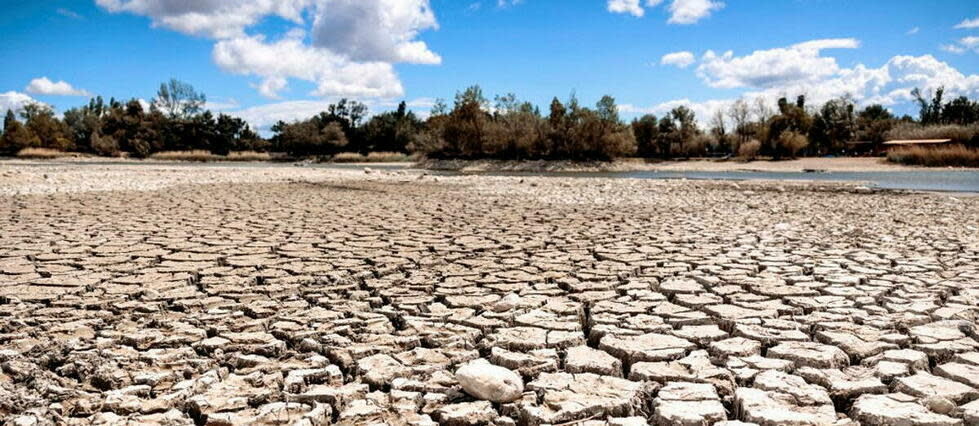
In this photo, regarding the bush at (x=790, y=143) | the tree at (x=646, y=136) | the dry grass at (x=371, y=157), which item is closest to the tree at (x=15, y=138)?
the dry grass at (x=371, y=157)

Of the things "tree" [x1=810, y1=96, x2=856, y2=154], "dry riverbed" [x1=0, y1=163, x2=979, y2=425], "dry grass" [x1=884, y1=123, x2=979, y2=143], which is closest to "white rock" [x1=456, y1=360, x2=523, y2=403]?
"dry riverbed" [x1=0, y1=163, x2=979, y2=425]

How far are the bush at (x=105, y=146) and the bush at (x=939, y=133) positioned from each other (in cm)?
6565

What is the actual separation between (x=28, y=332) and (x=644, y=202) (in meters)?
9.74

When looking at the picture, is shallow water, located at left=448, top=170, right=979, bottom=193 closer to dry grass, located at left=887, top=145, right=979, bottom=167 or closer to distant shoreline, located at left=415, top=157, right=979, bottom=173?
dry grass, located at left=887, top=145, right=979, bottom=167

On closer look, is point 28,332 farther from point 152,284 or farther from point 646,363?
point 646,363

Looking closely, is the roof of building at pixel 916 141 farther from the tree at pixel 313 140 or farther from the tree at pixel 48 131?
the tree at pixel 48 131

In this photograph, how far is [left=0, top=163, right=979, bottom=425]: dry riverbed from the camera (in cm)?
226

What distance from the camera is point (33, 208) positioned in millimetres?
8703

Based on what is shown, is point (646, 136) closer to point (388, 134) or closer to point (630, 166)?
point (630, 166)

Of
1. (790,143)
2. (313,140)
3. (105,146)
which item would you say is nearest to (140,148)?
(105,146)

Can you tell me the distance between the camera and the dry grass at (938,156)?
110 ft

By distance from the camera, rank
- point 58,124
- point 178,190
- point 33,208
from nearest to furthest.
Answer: point 33,208, point 178,190, point 58,124

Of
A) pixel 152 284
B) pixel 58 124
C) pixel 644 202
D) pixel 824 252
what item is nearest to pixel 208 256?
pixel 152 284

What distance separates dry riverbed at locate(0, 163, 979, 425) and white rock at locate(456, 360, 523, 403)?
1 cm
